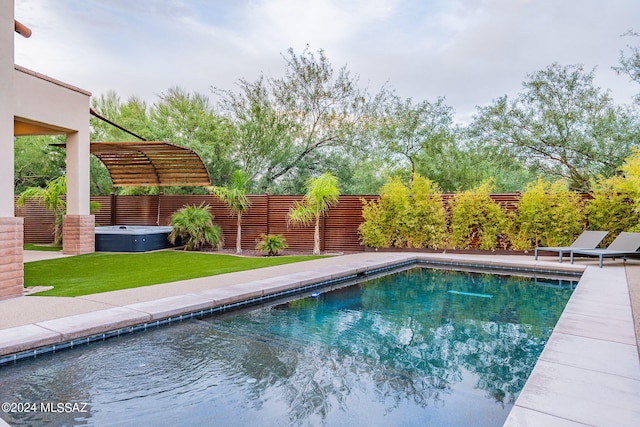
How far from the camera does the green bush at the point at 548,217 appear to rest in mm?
10875

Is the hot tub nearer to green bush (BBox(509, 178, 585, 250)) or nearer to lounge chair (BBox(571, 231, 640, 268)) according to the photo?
green bush (BBox(509, 178, 585, 250))

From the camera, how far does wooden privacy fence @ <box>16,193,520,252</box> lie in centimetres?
1279

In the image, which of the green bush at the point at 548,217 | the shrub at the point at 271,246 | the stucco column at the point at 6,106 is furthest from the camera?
the shrub at the point at 271,246

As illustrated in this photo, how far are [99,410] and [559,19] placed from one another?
15605mm

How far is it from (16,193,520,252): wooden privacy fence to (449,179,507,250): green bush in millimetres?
383

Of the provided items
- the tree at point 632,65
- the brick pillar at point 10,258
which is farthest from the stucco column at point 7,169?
the tree at point 632,65

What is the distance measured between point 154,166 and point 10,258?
31.8 feet

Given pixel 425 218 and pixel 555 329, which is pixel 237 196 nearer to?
pixel 425 218

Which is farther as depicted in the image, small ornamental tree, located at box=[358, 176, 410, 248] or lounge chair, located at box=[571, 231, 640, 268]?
small ornamental tree, located at box=[358, 176, 410, 248]

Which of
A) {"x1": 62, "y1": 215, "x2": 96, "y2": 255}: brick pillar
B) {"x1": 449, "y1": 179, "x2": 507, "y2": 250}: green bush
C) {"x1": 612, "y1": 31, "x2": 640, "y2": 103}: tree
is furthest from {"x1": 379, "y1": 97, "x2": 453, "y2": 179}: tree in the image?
{"x1": 62, "y1": 215, "x2": 96, "y2": 255}: brick pillar

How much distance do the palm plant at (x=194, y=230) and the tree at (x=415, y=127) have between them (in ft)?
30.9

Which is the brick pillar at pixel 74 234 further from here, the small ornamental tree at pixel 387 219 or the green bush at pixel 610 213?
the green bush at pixel 610 213

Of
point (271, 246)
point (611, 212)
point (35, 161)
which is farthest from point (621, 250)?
point (35, 161)

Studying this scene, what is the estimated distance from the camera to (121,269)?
8227 mm
